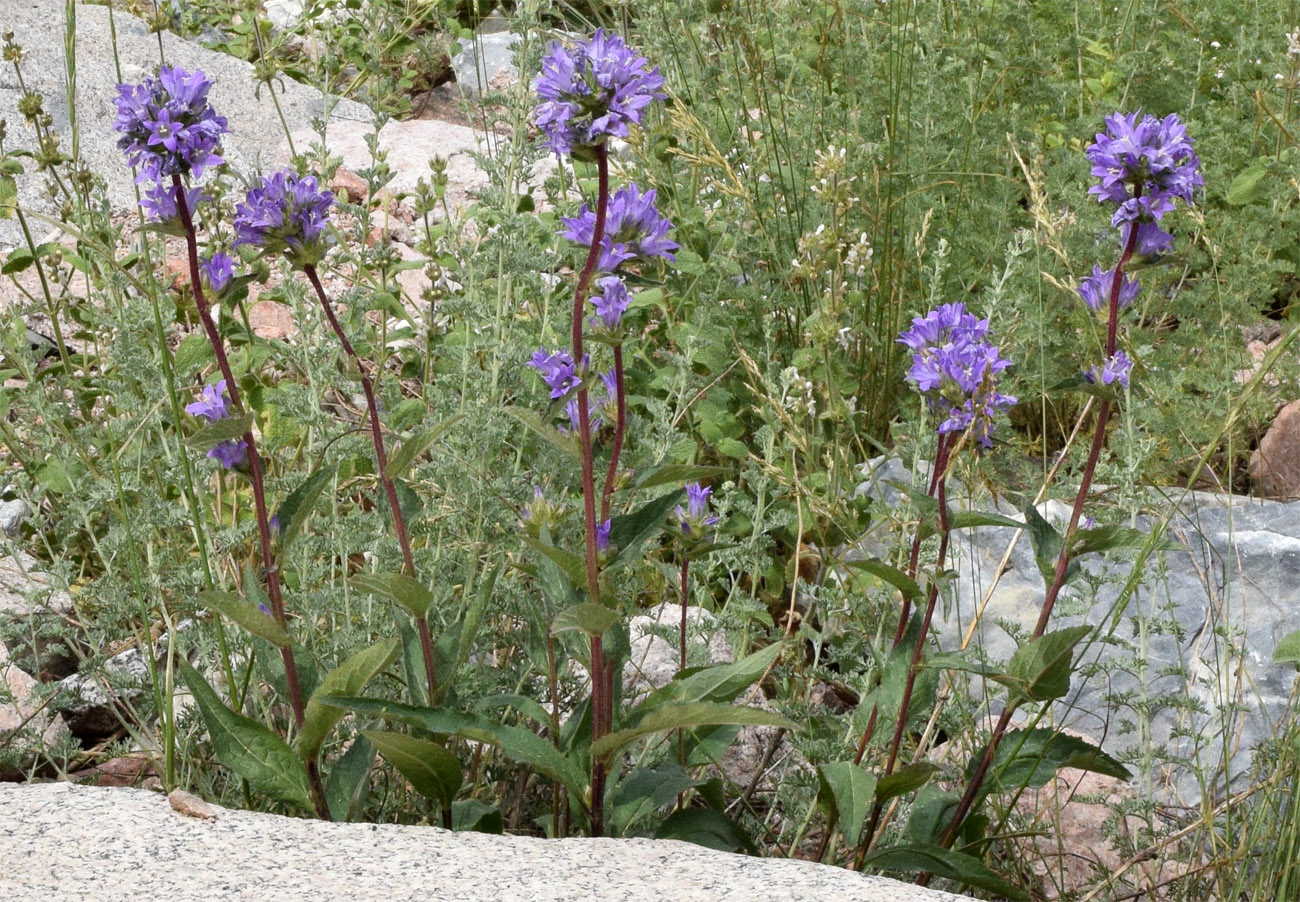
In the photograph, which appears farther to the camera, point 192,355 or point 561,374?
→ point 192,355

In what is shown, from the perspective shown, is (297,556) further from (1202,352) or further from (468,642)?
(1202,352)

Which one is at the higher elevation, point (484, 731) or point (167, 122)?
point (167, 122)

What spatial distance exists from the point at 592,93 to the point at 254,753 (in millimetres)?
1101

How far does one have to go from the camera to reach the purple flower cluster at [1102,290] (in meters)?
1.94

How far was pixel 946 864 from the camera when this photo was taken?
1.83m

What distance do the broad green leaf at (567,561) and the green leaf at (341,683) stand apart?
0.30 metres

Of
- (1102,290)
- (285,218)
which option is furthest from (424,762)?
(1102,290)

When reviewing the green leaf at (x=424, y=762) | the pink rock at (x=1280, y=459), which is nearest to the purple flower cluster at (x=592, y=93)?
the green leaf at (x=424, y=762)

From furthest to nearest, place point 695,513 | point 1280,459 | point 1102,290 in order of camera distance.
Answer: point 1280,459, point 695,513, point 1102,290

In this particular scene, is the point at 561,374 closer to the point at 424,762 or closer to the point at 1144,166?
the point at 424,762

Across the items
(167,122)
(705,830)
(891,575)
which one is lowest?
(705,830)

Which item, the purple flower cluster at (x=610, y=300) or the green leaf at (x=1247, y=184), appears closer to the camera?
the purple flower cluster at (x=610, y=300)

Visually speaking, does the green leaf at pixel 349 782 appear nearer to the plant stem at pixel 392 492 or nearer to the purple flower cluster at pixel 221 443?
the plant stem at pixel 392 492

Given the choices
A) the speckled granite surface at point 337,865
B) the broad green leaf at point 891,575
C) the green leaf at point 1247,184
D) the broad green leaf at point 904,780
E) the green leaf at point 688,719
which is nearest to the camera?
the speckled granite surface at point 337,865
